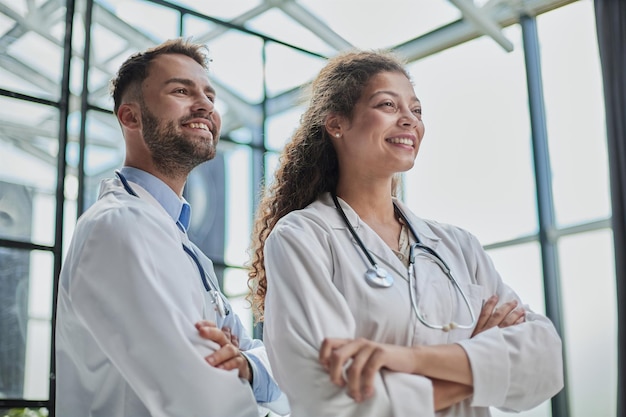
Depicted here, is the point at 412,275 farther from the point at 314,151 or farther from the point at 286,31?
the point at 286,31

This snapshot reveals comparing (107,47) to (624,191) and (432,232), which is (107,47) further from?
(432,232)

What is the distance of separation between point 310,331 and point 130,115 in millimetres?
1273

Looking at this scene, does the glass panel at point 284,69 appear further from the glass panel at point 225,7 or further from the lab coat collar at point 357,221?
the lab coat collar at point 357,221

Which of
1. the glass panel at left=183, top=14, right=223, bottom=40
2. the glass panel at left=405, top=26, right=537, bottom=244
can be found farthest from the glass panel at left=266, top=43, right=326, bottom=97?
the glass panel at left=405, top=26, right=537, bottom=244

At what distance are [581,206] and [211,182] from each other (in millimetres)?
2764

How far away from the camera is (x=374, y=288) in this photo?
1971 millimetres

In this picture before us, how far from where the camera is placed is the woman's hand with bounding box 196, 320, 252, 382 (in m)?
2.09

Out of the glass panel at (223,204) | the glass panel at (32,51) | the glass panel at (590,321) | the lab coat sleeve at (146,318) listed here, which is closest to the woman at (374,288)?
the lab coat sleeve at (146,318)

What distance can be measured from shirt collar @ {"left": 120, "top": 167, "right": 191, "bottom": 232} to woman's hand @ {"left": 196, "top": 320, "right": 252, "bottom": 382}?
0.55 m

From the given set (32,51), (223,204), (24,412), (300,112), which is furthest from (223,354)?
(223,204)

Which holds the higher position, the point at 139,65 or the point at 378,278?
the point at 139,65

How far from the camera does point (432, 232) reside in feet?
7.49

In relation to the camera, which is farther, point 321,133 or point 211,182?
point 211,182

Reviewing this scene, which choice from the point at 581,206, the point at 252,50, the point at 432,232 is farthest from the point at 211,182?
the point at 432,232
